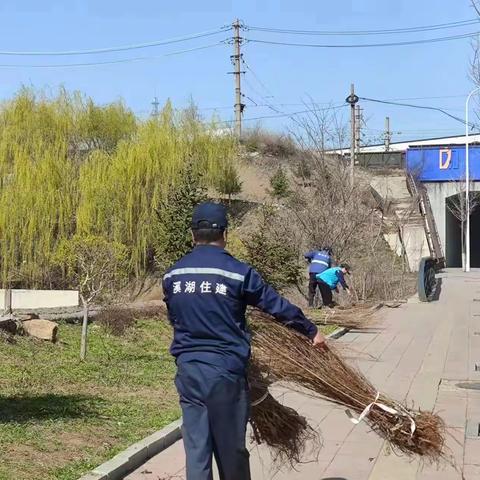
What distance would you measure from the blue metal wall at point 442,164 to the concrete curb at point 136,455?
39.8 m

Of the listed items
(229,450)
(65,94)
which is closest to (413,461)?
(229,450)

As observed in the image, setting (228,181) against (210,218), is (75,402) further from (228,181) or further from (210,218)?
(228,181)

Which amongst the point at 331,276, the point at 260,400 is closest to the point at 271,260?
the point at 331,276

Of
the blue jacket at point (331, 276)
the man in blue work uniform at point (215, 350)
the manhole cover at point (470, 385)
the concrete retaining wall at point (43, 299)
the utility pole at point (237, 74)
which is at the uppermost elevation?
the utility pole at point (237, 74)

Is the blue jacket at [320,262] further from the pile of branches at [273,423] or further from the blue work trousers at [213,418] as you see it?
the blue work trousers at [213,418]

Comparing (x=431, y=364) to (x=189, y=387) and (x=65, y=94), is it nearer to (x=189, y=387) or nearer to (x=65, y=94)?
(x=189, y=387)

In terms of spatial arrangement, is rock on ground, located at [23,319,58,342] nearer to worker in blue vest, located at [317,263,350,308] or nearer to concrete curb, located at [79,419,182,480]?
concrete curb, located at [79,419,182,480]

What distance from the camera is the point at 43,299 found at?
1727 cm

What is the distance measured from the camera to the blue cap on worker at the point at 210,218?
13.2 ft

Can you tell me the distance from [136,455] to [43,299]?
1222cm

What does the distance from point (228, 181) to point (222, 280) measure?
34.1 metres

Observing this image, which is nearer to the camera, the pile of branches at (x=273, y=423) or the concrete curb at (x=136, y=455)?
the pile of branches at (x=273, y=423)

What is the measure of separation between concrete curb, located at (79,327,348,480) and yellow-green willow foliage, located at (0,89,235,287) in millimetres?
17489

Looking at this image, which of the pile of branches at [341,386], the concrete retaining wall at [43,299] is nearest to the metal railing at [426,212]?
the concrete retaining wall at [43,299]
